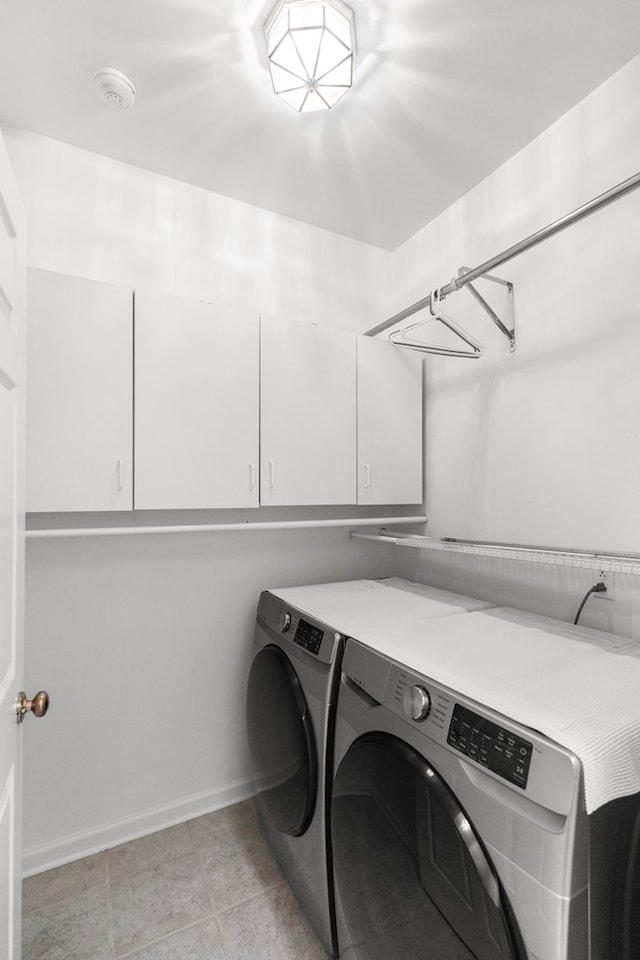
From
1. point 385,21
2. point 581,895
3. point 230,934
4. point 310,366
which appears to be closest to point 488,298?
point 310,366

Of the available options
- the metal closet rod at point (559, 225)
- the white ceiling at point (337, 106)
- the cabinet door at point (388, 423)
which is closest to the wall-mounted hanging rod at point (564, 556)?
the cabinet door at point (388, 423)

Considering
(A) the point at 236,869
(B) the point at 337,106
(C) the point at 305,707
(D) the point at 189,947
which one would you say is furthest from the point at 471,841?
(B) the point at 337,106

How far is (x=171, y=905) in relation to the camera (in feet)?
5.04

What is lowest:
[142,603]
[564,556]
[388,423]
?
[142,603]

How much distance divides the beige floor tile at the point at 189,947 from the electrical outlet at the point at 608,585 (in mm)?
1653

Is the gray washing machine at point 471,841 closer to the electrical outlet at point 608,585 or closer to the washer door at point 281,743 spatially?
the washer door at point 281,743

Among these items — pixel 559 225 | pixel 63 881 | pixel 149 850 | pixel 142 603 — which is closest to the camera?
pixel 559 225

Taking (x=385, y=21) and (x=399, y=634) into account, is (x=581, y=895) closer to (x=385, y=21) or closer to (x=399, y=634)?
(x=399, y=634)

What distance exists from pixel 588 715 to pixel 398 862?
52 cm

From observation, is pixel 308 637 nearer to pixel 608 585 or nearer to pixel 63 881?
pixel 608 585

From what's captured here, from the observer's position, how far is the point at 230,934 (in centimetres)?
144

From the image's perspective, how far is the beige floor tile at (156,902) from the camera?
144 cm

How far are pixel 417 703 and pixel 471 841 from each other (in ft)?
0.81

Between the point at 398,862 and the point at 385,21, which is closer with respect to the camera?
the point at 398,862
